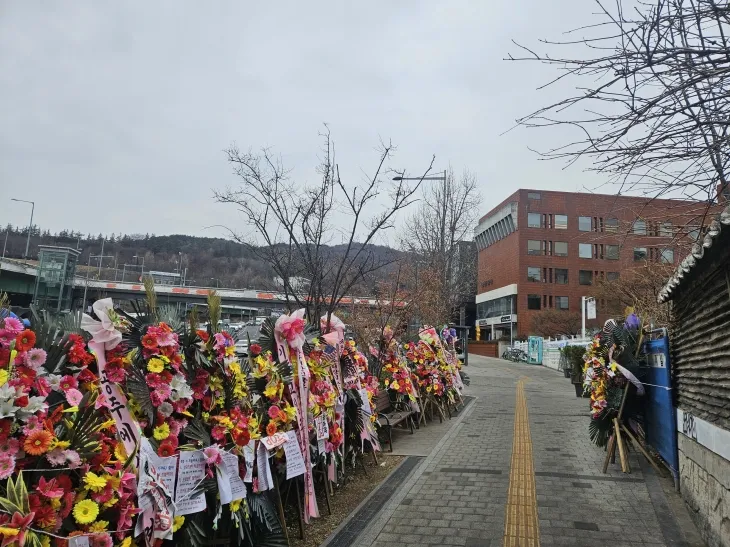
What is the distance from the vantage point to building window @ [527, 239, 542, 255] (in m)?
58.8

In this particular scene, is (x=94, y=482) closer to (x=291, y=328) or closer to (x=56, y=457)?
(x=56, y=457)

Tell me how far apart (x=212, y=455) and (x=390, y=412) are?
643 centimetres

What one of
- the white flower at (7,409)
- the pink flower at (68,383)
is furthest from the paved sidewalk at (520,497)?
the white flower at (7,409)

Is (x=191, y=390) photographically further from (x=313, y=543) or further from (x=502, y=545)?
(x=502, y=545)

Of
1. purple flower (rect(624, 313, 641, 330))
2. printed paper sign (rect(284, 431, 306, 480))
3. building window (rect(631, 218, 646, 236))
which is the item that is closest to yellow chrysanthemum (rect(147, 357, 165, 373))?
printed paper sign (rect(284, 431, 306, 480))

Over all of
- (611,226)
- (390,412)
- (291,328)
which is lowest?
(390,412)

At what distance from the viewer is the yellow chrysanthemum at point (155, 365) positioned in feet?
11.6

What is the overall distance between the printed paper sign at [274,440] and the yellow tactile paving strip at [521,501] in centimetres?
205

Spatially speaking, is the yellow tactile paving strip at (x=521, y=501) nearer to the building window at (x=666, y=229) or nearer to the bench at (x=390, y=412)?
the bench at (x=390, y=412)

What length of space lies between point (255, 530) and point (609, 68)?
4013 mm

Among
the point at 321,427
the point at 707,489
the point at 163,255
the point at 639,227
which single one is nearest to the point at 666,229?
the point at 639,227

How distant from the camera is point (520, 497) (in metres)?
5.94

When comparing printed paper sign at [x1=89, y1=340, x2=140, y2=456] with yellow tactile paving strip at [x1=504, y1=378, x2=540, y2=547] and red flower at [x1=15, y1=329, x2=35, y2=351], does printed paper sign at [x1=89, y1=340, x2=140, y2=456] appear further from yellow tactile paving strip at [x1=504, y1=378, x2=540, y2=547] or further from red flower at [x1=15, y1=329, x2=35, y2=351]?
yellow tactile paving strip at [x1=504, y1=378, x2=540, y2=547]

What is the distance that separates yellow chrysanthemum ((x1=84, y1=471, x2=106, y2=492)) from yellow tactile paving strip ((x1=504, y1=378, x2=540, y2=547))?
333 cm
